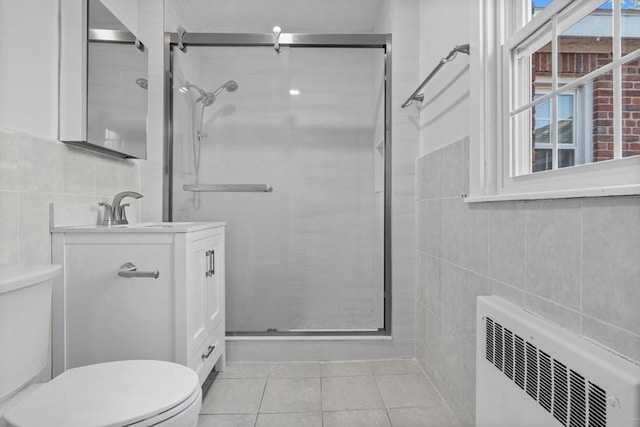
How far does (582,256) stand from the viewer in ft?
2.81

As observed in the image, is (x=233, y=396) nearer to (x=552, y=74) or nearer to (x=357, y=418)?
(x=357, y=418)

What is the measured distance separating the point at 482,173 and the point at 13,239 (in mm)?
1658

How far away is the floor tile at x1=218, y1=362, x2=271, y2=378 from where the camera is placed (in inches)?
79.3

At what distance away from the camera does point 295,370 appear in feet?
6.82

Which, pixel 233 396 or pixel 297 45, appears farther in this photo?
pixel 297 45

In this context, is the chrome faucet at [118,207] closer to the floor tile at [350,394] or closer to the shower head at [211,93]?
the shower head at [211,93]

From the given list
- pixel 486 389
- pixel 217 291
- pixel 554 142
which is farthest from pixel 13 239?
pixel 554 142

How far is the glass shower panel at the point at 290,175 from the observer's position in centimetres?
225

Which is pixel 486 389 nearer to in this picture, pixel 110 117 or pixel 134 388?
pixel 134 388

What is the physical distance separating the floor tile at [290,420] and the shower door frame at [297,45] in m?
0.64

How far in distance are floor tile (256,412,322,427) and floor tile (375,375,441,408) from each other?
A: 13.4 inches

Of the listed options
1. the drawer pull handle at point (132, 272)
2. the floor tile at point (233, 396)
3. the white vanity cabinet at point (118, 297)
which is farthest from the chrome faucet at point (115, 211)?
the floor tile at point (233, 396)

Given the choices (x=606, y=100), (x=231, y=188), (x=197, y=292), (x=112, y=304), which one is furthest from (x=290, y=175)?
(x=606, y=100)

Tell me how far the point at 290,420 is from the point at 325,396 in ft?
0.82
